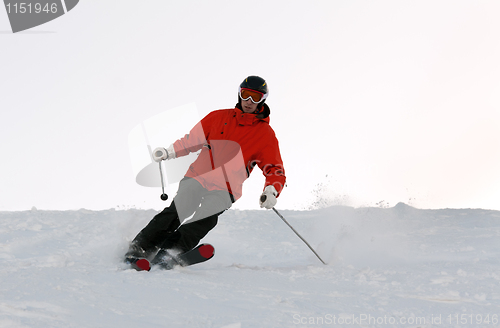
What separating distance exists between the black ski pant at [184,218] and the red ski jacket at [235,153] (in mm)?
106

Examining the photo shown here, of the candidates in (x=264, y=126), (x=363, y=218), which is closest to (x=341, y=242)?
(x=363, y=218)

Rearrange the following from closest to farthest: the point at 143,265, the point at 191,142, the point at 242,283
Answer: the point at 242,283 → the point at 143,265 → the point at 191,142

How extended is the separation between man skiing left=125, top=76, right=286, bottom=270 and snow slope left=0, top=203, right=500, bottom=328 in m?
0.37

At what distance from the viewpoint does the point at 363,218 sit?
6934 millimetres

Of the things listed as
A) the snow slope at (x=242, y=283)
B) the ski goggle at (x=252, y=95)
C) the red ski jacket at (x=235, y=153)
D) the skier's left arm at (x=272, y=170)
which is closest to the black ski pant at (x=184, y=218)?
the red ski jacket at (x=235, y=153)

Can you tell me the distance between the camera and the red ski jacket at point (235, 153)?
3.79m

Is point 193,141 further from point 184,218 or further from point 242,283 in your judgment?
point 242,283

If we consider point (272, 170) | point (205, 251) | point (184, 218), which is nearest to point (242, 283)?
point (205, 251)

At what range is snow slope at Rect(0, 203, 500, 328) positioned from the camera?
2064 millimetres

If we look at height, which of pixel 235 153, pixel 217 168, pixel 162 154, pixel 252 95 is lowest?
pixel 217 168

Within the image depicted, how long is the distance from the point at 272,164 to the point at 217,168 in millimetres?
542

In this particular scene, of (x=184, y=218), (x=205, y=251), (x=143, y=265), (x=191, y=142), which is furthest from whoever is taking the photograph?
(x=191, y=142)

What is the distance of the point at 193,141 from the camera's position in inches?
157

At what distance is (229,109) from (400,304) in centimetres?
244
